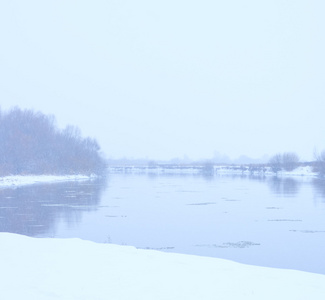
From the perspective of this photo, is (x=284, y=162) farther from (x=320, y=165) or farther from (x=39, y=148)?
(x=39, y=148)

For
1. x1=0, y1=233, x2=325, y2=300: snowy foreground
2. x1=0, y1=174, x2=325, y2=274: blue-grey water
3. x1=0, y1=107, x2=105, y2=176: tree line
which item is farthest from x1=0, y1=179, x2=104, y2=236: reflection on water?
x1=0, y1=107, x2=105, y2=176: tree line

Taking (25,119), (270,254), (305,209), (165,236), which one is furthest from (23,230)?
(25,119)

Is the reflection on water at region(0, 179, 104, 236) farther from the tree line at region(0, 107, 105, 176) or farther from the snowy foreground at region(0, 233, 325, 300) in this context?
the tree line at region(0, 107, 105, 176)

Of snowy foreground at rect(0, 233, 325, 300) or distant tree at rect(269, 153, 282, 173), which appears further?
distant tree at rect(269, 153, 282, 173)

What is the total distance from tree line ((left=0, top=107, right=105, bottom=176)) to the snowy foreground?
5152 cm

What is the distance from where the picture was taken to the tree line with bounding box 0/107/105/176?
2709 inches

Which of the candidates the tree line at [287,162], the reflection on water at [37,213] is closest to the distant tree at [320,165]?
the tree line at [287,162]

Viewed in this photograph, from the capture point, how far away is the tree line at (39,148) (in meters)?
68.8

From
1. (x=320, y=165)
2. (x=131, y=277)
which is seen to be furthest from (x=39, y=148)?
(x=131, y=277)

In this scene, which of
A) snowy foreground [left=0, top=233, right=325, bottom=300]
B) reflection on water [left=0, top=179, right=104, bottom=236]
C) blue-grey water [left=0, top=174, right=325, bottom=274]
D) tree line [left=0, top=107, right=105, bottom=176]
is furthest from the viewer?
tree line [left=0, top=107, right=105, bottom=176]

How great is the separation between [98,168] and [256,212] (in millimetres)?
63739

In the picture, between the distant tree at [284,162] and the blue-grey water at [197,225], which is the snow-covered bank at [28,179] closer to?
the blue-grey water at [197,225]

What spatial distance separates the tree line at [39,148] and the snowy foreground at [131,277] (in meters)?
51.5

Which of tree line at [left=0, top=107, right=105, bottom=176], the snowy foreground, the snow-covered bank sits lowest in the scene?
the snowy foreground
